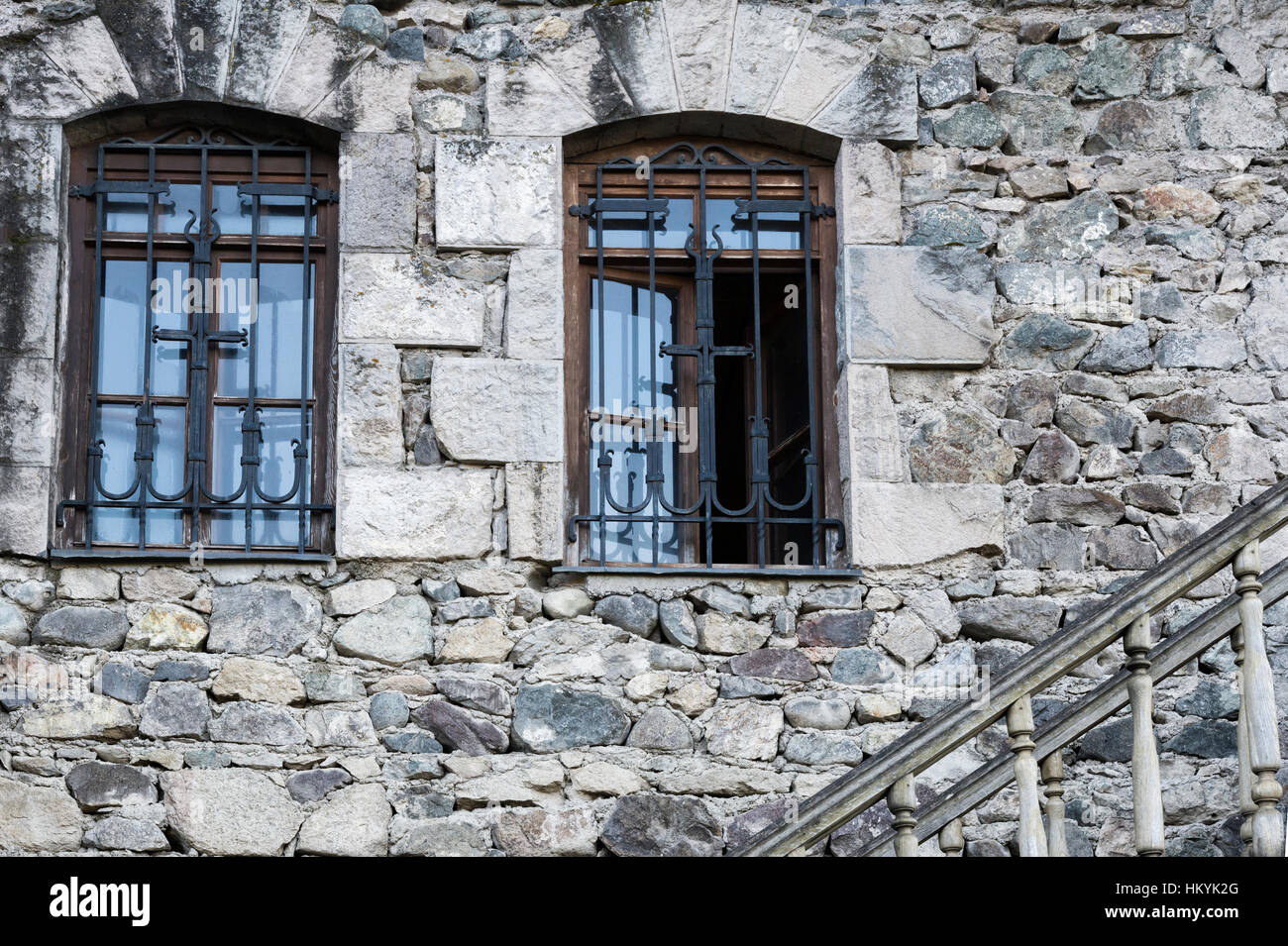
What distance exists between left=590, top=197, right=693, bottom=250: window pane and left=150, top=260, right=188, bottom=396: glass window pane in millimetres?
1214

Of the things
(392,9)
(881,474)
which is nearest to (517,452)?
(881,474)

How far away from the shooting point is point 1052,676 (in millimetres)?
3662

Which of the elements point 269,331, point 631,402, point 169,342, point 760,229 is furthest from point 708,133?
point 169,342

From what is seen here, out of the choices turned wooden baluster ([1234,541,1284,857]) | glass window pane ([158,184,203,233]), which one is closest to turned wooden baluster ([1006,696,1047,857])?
turned wooden baluster ([1234,541,1284,857])

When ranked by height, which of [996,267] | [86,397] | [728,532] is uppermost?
[996,267]

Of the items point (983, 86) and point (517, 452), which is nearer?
point (517, 452)

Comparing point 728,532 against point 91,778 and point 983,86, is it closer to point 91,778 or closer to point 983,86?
point 983,86

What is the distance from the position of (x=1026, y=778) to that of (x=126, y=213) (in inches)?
120

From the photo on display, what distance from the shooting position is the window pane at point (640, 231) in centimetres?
507

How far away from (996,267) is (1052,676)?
168cm

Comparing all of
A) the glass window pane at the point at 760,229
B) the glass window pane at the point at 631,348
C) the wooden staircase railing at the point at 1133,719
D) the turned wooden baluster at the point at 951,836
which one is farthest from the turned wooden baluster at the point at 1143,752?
the glass window pane at the point at 760,229

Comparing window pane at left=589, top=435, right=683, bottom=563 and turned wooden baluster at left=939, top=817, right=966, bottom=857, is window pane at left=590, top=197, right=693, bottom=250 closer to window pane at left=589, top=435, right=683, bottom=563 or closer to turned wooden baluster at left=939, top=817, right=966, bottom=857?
window pane at left=589, top=435, right=683, bottom=563

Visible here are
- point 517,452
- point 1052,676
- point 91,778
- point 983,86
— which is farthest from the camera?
point 983,86

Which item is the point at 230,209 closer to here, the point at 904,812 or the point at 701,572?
the point at 701,572
